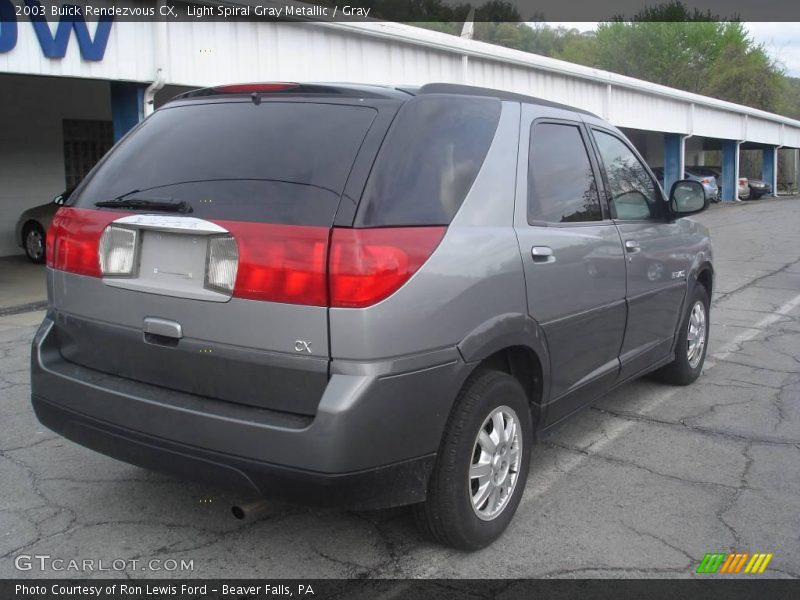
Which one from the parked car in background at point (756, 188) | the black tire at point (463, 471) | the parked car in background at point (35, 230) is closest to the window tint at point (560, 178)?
the black tire at point (463, 471)

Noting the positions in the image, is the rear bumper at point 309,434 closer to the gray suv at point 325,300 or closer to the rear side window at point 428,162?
the gray suv at point 325,300

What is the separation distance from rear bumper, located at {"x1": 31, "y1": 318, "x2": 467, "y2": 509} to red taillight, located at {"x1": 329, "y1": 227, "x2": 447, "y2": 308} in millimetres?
240

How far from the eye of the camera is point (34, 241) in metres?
13.8

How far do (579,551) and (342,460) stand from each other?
4.13 feet

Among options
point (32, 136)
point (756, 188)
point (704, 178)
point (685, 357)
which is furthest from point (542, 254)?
point (756, 188)

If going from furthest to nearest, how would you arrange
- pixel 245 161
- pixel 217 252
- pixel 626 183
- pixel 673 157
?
pixel 673 157
pixel 626 183
pixel 245 161
pixel 217 252

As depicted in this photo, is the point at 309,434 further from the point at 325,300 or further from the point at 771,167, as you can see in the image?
the point at 771,167

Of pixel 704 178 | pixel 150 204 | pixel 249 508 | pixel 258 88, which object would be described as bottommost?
pixel 249 508

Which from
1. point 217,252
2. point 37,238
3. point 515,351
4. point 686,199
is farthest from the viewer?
point 37,238

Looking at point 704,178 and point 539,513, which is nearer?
point 539,513

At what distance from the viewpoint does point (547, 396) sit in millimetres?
3684

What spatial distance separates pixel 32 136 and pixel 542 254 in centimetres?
1451

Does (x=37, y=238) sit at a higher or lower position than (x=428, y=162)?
lower
